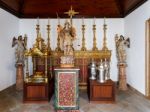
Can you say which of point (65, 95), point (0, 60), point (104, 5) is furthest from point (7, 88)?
point (104, 5)

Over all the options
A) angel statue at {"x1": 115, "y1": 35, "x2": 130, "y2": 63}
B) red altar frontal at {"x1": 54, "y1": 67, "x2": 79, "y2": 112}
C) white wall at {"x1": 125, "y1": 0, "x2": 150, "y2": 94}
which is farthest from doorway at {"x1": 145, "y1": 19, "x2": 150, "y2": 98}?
red altar frontal at {"x1": 54, "y1": 67, "x2": 79, "y2": 112}

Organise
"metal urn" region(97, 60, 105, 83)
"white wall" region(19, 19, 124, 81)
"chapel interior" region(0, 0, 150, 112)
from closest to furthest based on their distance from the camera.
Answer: "chapel interior" region(0, 0, 150, 112)
"metal urn" region(97, 60, 105, 83)
"white wall" region(19, 19, 124, 81)

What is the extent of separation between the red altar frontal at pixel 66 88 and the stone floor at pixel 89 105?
9.6 inches

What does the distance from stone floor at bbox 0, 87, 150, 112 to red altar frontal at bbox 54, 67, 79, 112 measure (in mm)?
244

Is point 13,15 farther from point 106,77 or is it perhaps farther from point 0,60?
point 106,77

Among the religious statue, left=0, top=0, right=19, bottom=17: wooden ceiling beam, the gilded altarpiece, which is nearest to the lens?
left=0, top=0, right=19, bottom=17: wooden ceiling beam

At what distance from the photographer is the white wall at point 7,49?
214 inches

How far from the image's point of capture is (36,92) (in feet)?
15.1

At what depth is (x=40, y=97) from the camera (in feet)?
15.1

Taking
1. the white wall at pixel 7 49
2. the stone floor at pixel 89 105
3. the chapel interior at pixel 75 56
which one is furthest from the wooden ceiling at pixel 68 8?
the stone floor at pixel 89 105

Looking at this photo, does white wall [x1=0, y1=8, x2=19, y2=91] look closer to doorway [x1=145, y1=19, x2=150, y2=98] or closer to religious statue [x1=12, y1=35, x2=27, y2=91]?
religious statue [x1=12, y1=35, x2=27, y2=91]

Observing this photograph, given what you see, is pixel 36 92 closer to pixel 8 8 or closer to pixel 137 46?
pixel 8 8

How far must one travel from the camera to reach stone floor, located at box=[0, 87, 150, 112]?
398 centimetres

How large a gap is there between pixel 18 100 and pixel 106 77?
89.7 inches
